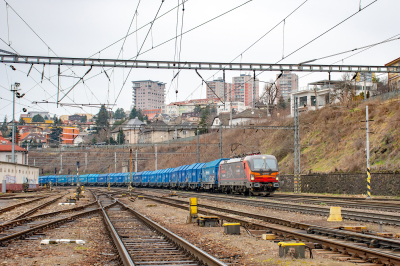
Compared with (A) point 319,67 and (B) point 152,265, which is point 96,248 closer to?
(B) point 152,265

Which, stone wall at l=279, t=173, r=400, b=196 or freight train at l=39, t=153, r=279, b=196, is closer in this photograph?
stone wall at l=279, t=173, r=400, b=196

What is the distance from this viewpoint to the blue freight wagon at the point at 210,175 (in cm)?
4013

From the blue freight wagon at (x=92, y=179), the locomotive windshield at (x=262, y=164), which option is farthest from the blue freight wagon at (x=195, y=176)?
the blue freight wagon at (x=92, y=179)

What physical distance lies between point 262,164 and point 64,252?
74.1 ft

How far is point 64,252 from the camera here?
9.87 metres

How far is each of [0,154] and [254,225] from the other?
215 ft

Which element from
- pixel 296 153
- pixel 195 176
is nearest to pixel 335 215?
pixel 296 153

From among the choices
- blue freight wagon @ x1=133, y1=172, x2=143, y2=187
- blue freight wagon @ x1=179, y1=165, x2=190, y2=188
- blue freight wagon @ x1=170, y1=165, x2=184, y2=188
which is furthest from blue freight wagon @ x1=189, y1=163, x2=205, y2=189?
blue freight wagon @ x1=133, y1=172, x2=143, y2=187

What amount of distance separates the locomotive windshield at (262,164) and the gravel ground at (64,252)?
61.2 ft

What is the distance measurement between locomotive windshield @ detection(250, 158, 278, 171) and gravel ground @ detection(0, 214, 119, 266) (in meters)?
18.7

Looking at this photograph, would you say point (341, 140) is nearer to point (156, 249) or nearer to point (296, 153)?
point (296, 153)

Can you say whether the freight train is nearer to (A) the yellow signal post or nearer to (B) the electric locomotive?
(B) the electric locomotive

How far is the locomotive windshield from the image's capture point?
30.7 m

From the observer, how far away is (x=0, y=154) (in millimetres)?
69438
